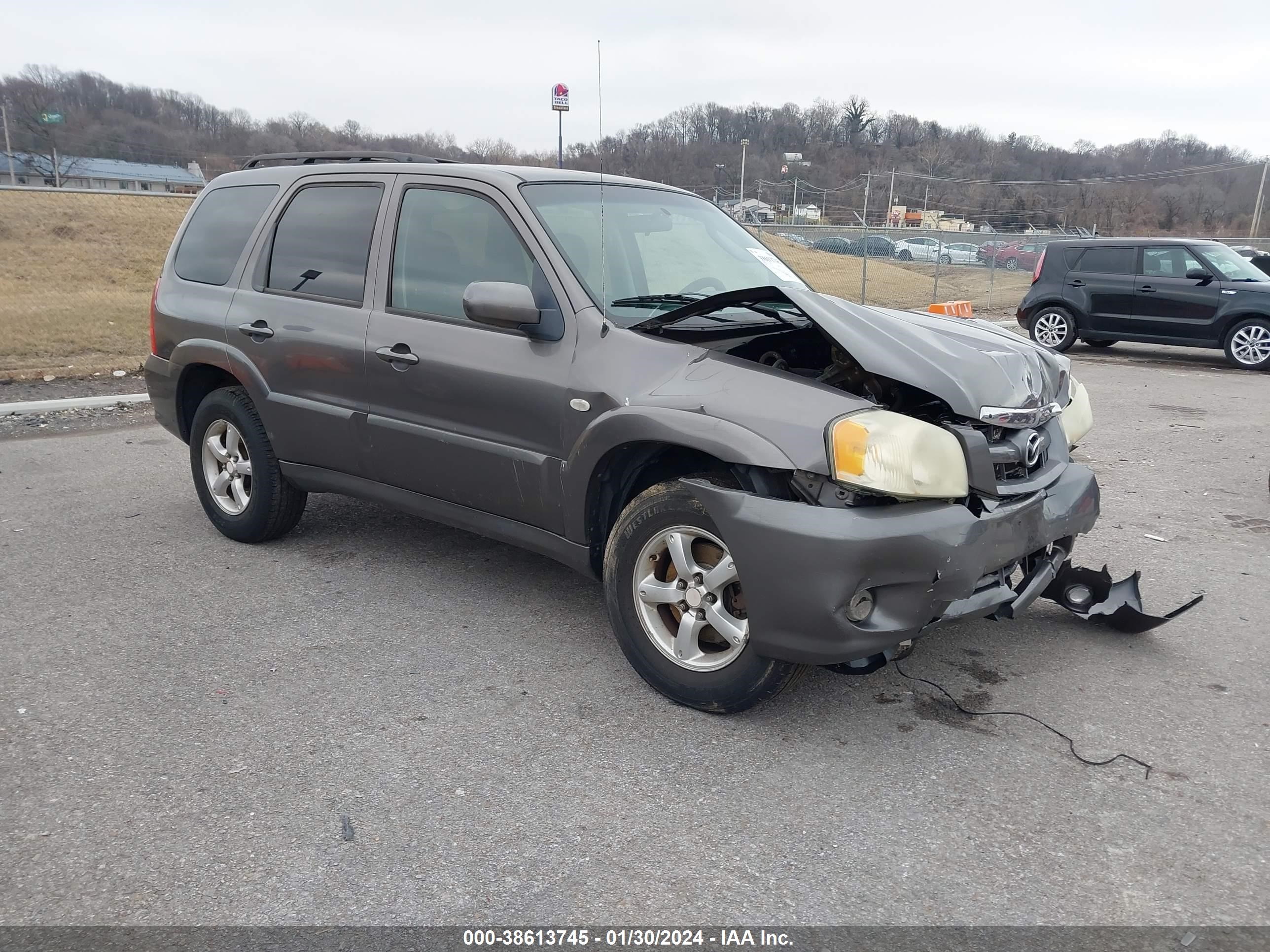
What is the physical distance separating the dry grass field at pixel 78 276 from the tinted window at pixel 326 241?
6.66 metres

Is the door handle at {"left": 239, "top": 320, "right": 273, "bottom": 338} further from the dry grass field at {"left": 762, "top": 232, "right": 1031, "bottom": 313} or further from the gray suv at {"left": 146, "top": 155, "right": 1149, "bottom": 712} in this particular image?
the dry grass field at {"left": 762, "top": 232, "right": 1031, "bottom": 313}

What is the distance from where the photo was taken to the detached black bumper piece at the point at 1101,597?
13.0 ft

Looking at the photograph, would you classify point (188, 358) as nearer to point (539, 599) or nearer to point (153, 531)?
point (153, 531)

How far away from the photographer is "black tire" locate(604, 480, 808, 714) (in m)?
3.21

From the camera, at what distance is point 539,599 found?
444 cm

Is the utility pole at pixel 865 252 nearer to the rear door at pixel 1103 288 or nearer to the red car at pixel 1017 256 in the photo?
the rear door at pixel 1103 288

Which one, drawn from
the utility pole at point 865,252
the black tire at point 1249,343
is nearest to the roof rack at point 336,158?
the utility pole at point 865,252

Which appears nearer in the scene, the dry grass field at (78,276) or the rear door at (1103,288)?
the dry grass field at (78,276)

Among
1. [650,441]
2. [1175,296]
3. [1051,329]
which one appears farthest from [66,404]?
[1175,296]

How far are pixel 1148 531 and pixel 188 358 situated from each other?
5281mm

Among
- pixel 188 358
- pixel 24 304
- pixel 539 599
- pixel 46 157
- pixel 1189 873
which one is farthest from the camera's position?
pixel 46 157

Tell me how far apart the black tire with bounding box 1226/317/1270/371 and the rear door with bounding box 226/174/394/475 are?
12.0 metres

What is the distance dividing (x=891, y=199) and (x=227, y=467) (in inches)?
1097

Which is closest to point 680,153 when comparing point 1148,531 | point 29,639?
point 1148,531
